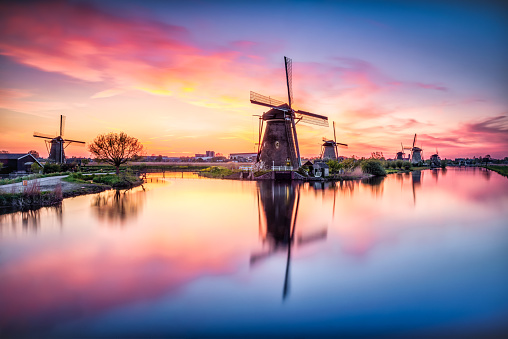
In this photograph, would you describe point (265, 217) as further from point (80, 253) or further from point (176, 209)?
point (80, 253)

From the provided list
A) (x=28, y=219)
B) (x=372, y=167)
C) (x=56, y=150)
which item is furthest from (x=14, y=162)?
(x=372, y=167)

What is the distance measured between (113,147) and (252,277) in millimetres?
24693

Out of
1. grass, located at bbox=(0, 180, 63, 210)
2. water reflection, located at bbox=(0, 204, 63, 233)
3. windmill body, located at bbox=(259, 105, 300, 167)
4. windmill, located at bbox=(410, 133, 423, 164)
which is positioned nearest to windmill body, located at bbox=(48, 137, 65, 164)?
grass, located at bbox=(0, 180, 63, 210)

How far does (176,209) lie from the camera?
12.0 meters

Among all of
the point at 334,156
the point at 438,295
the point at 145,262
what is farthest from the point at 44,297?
the point at 334,156

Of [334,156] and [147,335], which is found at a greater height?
[334,156]

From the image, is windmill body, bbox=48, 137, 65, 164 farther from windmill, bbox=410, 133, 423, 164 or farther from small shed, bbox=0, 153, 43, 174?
windmill, bbox=410, 133, 423, 164

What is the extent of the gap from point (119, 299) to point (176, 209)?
26.6 feet

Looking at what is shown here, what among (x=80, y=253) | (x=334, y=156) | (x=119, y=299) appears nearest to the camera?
(x=119, y=299)

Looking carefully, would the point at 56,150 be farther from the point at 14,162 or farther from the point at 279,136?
the point at 279,136

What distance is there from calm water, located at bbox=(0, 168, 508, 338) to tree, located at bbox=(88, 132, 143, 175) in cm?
1636

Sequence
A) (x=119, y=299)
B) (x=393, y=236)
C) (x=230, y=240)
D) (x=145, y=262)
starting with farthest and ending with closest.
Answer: (x=393, y=236), (x=230, y=240), (x=145, y=262), (x=119, y=299)

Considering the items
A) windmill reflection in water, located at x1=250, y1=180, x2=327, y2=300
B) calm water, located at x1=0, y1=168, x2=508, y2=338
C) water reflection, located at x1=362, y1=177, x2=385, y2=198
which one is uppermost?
water reflection, located at x1=362, y1=177, x2=385, y2=198

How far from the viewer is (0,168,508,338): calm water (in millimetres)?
3482
